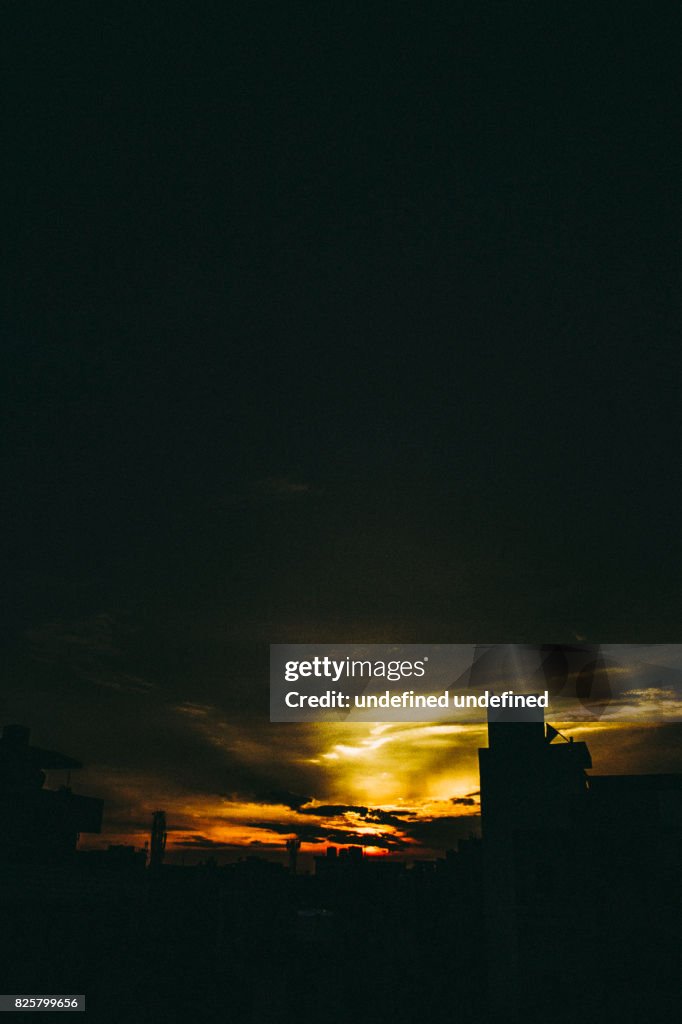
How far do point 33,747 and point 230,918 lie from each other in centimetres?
1441

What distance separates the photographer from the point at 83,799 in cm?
4175

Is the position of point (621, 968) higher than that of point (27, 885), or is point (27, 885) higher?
point (27, 885)

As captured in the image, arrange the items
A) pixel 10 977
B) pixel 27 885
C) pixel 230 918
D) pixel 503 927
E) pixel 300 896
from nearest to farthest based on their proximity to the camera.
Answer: pixel 10 977 < pixel 27 885 < pixel 503 927 < pixel 230 918 < pixel 300 896

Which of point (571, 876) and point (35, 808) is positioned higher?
point (35, 808)

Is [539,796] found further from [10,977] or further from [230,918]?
[10,977]

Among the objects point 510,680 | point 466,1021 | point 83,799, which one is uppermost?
point 510,680

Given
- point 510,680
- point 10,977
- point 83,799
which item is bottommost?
point 10,977

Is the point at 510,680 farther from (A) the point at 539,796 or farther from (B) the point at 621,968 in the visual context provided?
(B) the point at 621,968

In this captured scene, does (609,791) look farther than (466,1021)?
No

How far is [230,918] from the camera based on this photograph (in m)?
43.5

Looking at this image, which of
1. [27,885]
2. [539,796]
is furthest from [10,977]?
[539,796]

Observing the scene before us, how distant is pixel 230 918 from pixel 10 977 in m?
13.4

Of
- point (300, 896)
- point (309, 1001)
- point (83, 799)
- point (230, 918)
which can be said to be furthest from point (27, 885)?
point (300, 896)

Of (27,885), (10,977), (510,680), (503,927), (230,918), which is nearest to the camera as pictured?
(10,977)
